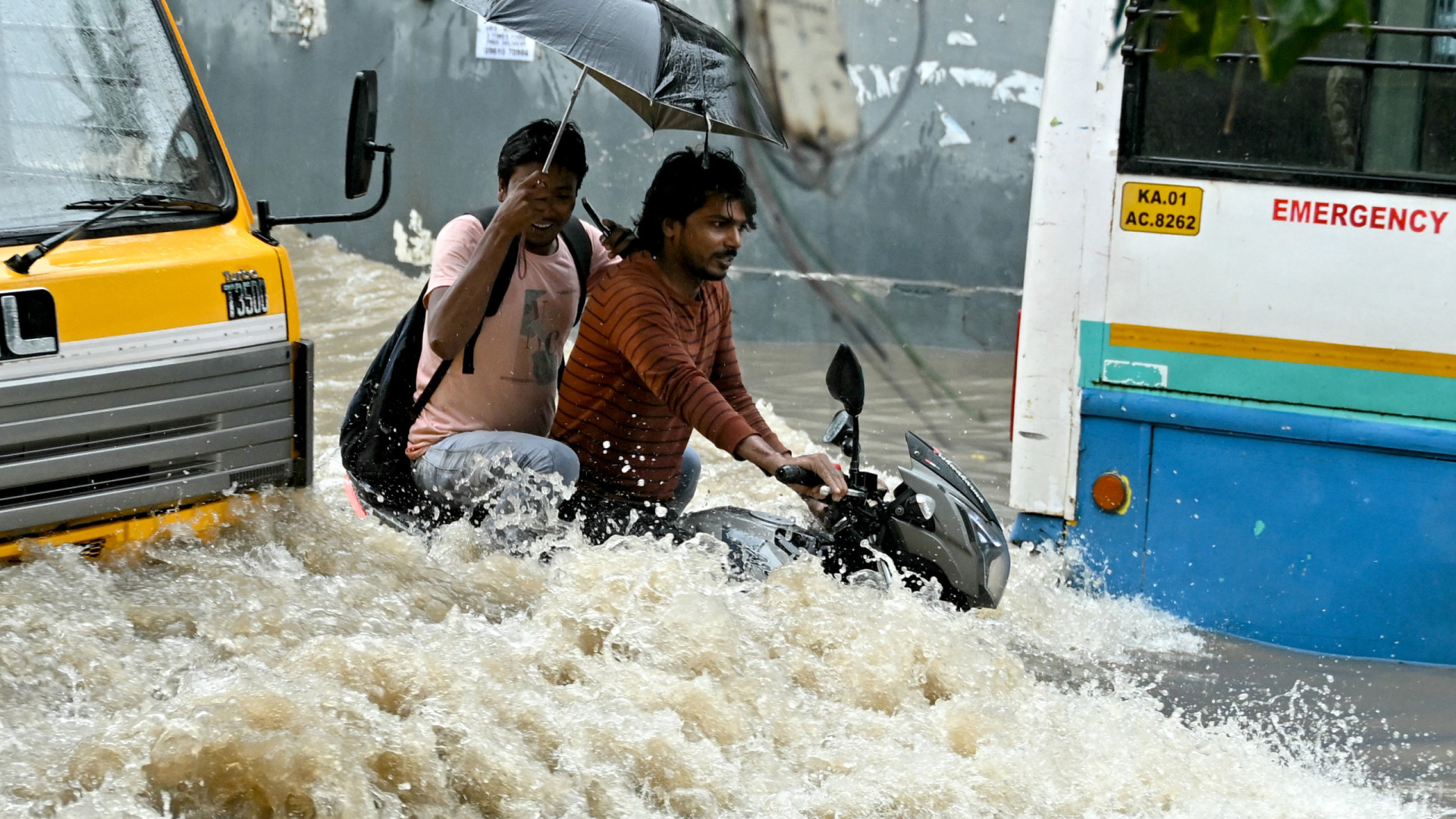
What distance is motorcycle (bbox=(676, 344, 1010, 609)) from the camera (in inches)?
157

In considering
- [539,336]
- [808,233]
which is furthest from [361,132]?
[808,233]

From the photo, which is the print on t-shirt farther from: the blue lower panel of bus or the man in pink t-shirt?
the blue lower panel of bus

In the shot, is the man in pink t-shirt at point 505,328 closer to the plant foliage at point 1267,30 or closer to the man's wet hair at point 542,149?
the man's wet hair at point 542,149

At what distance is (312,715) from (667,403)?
4.52 ft

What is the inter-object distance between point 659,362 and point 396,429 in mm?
922

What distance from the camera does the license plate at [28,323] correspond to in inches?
141

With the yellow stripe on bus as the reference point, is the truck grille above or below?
below

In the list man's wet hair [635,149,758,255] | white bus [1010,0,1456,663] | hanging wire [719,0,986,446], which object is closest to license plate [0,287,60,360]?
man's wet hair [635,149,758,255]

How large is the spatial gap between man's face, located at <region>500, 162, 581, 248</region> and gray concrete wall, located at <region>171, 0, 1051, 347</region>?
20.0ft

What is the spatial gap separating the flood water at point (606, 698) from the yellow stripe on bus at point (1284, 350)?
98cm

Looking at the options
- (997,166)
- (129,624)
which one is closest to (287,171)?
(997,166)

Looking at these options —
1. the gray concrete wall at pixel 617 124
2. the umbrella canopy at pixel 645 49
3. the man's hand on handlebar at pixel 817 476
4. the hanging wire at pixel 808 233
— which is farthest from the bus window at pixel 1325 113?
the hanging wire at pixel 808 233

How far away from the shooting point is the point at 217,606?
3.87 m

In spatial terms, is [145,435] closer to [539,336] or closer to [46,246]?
[46,246]
